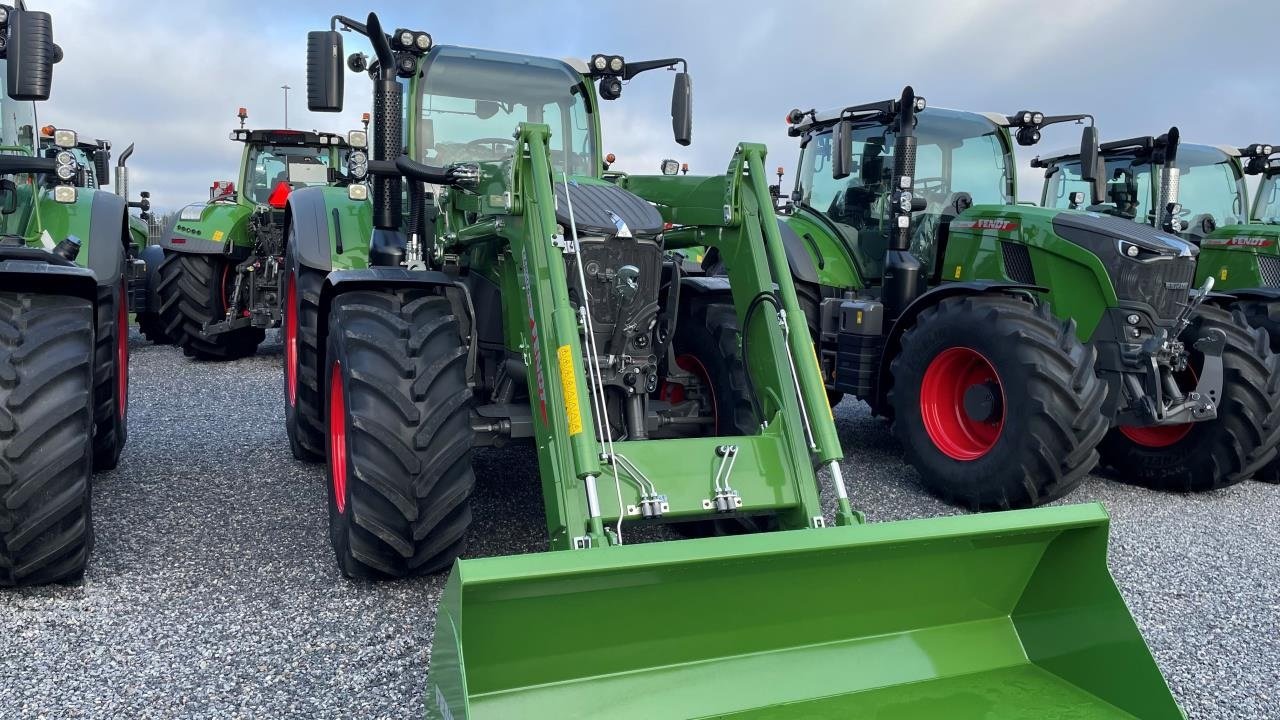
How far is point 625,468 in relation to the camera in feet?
10.4

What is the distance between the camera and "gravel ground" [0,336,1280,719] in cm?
294

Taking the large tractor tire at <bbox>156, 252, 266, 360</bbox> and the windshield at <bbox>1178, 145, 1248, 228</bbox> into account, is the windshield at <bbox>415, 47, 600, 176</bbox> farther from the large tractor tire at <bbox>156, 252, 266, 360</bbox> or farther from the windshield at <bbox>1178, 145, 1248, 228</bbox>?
the windshield at <bbox>1178, 145, 1248, 228</bbox>

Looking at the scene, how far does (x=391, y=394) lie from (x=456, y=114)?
1.79 m

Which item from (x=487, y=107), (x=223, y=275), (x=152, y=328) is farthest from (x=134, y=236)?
(x=487, y=107)

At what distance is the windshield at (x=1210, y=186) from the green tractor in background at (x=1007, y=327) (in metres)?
3.03

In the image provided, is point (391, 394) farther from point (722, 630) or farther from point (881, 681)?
point (881, 681)

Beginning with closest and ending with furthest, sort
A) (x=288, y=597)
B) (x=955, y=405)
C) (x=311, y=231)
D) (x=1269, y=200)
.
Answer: (x=288, y=597) → (x=955, y=405) → (x=311, y=231) → (x=1269, y=200)

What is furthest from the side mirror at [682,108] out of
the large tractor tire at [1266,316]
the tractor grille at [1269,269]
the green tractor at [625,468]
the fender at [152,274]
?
the fender at [152,274]

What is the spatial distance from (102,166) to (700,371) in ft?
26.7

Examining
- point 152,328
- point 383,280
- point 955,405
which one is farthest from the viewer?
point 152,328

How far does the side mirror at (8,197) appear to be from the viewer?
4770 mm

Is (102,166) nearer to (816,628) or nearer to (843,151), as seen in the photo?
(843,151)

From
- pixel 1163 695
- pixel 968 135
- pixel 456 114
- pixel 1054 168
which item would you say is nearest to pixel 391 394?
pixel 456 114

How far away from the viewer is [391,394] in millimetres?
3355
